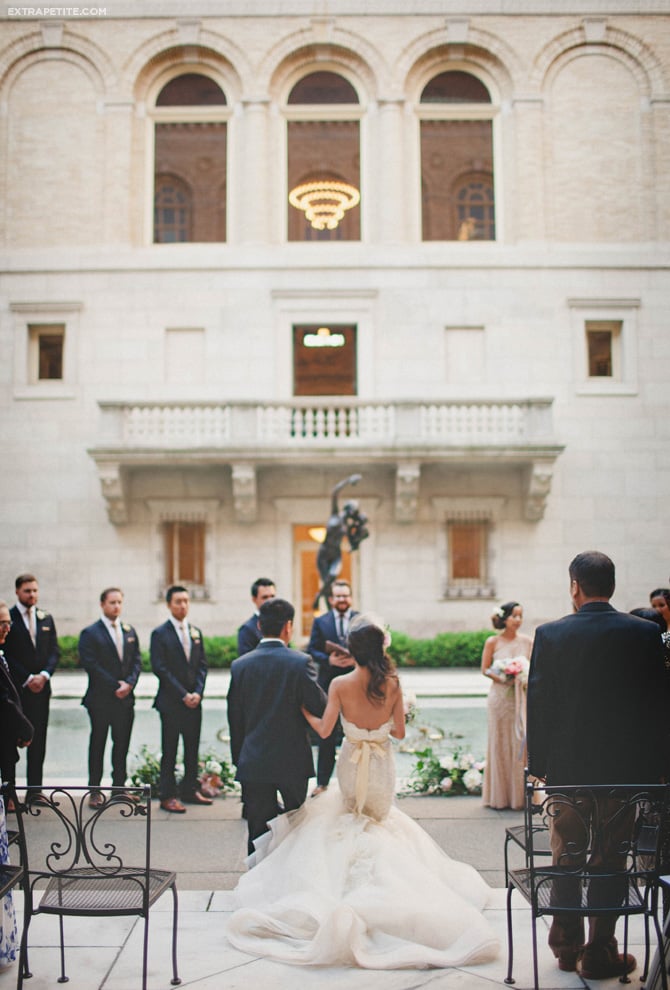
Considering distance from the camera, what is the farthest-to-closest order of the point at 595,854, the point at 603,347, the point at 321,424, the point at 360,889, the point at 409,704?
1. the point at 603,347
2. the point at 321,424
3. the point at 409,704
4. the point at 360,889
5. the point at 595,854

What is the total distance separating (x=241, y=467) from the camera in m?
19.5

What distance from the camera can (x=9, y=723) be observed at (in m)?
5.51

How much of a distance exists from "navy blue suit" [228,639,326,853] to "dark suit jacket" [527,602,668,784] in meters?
1.39

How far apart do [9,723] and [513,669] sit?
12.6 ft

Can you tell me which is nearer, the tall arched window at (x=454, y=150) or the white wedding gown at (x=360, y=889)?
the white wedding gown at (x=360, y=889)

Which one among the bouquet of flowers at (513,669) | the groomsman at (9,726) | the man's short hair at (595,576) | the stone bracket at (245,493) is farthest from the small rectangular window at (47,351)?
the man's short hair at (595,576)

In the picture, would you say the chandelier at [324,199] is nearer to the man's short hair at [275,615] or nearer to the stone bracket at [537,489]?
the stone bracket at [537,489]

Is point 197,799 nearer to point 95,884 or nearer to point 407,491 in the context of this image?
point 95,884

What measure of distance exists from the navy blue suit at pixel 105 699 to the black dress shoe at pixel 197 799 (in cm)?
56

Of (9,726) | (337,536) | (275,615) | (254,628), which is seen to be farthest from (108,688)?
(337,536)

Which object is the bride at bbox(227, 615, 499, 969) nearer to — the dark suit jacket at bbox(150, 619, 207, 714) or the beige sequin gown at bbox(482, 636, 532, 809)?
the beige sequin gown at bbox(482, 636, 532, 809)

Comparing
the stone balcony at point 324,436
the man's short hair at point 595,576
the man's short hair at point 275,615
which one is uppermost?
the stone balcony at point 324,436

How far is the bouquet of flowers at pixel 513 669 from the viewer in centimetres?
741

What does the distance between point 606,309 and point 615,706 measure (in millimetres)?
17343
